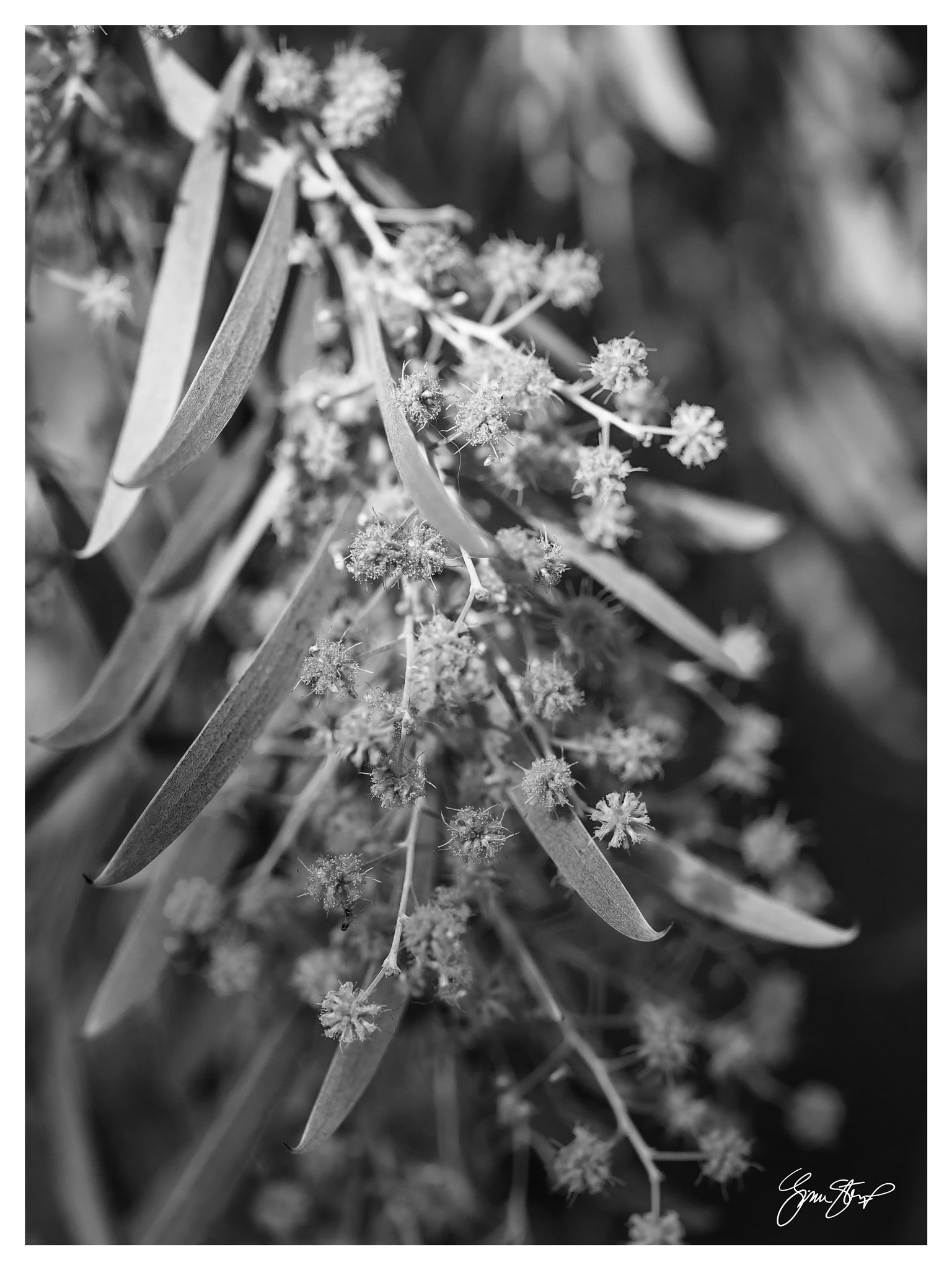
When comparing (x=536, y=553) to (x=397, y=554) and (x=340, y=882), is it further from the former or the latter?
(x=340, y=882)

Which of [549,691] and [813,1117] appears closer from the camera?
[549,691]

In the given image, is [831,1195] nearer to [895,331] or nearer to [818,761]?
[818,761]

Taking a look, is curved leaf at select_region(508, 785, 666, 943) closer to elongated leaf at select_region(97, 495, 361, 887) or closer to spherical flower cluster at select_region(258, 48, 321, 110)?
elongated leaf at select_region(97, 495, 361, 887)

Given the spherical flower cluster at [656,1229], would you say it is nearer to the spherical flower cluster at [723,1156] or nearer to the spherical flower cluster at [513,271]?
the spherical flower cluster at [723,1156]

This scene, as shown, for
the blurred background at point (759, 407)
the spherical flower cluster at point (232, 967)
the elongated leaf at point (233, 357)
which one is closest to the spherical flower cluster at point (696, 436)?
Answer: the elongated leaf at point (233, 357)
